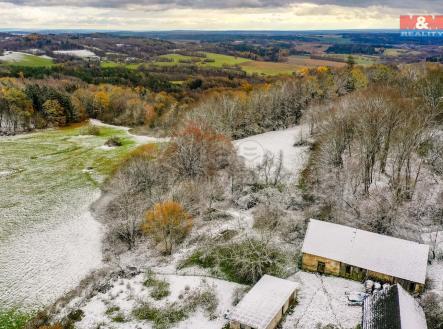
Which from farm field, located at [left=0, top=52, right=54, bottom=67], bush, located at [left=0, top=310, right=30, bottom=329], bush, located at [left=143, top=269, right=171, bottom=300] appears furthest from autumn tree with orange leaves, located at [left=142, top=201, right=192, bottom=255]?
farm field, located at [left=0, top=52, right=54, bottom=67]

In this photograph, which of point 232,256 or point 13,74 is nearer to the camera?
point 232,256

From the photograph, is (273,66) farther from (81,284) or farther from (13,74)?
(81,284)

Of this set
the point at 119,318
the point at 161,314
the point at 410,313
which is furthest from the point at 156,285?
the point at 410,313

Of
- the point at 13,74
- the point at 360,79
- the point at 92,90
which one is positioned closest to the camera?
the point at 360,79

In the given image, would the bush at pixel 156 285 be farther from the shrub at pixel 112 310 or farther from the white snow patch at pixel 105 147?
the white snow patch at pixel 105 147

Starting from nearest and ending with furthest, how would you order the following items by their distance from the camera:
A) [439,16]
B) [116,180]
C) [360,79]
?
[116,180] < [439,16] < [360,79]

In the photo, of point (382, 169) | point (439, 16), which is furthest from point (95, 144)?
point (439, 16)
